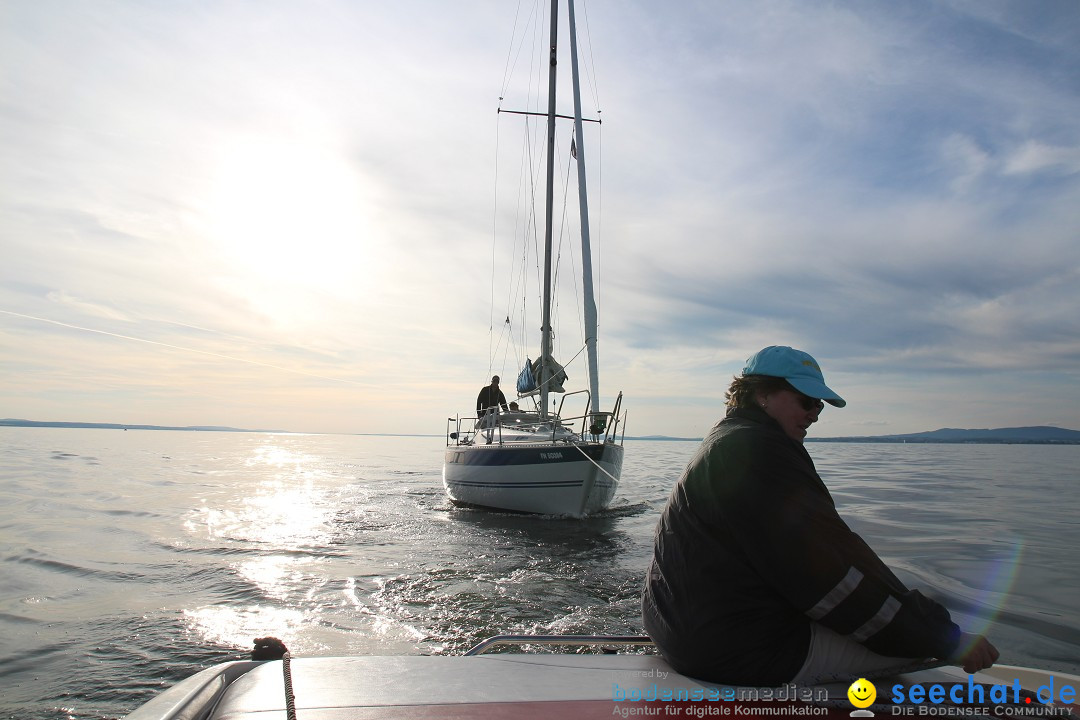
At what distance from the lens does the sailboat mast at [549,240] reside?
50.3 ft

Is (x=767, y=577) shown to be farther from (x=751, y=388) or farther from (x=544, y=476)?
(x=544, y=476)

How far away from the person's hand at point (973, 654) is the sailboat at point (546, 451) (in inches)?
356

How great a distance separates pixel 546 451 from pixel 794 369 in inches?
363

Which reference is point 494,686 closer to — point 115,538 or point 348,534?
point 348,534

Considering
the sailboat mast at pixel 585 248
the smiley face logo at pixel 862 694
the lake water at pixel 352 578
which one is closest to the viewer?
the smiley face logo at pixel 862 694

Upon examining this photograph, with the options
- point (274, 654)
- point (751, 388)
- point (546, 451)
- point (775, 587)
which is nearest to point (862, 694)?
point (775, 587)

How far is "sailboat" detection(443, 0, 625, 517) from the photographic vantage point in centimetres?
1128

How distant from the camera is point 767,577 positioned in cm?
192

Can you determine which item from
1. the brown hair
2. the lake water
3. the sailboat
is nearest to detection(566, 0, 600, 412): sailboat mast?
the sailboat

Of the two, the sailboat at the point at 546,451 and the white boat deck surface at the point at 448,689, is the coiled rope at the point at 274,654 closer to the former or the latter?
the white boat deck surface at the point at 448,689

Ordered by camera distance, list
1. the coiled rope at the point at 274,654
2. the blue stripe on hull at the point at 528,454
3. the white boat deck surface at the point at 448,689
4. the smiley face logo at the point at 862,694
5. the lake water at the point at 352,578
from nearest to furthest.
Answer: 1. the white boat deck surface at the point at 448,689
2. the smiley face logo at the point at 862,694
3. the coiled rope at the point at 274,654
4. the lake water at the point at 352,578
5. the blue stripe on hull at the point at 528,454

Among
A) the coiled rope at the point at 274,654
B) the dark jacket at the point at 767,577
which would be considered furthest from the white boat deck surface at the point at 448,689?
the dark jacket at the point at 767,577

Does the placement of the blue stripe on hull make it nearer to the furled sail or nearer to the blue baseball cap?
the furled sail

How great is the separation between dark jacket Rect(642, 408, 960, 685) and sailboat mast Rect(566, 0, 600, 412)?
11115 millimetres
